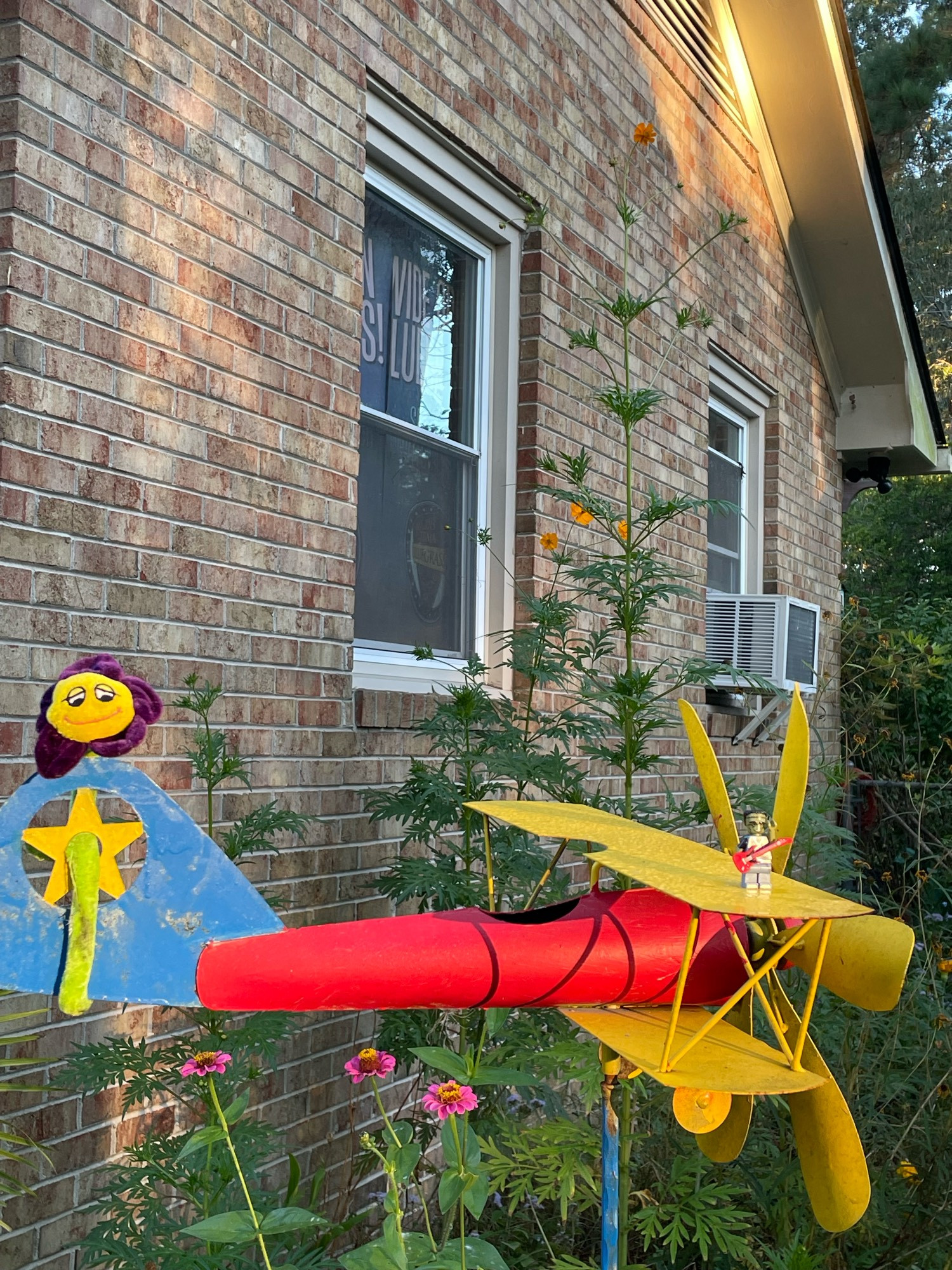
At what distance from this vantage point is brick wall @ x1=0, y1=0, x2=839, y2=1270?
2342 millimetres

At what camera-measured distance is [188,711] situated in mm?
2725

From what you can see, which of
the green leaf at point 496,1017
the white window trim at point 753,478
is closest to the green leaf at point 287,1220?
the green leaf at point 496,1017

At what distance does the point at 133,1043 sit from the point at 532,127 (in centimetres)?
336

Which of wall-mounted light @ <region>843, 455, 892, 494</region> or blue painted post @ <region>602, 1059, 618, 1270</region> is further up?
wall-mounted light @ <region>843, 455, 892, 494</region>

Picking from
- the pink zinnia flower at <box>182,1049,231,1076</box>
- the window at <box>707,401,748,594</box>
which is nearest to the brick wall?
the pink zinnia flower at <box>182,1049,231,1076</box>

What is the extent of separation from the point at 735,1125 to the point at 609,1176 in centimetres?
18

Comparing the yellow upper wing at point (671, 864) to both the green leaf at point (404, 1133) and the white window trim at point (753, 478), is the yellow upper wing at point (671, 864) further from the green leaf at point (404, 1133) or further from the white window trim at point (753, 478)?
the white window trim at point (753, 478)

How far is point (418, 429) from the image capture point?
12.8ft

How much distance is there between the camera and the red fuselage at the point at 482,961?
134cm

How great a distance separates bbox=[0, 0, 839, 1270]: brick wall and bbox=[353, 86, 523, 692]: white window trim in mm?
71

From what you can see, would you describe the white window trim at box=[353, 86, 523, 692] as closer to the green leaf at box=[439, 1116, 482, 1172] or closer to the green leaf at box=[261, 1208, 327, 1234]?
the green leaf at box=[439, 1116, 482, 1172]

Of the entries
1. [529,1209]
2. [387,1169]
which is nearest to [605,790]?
[529,1209]

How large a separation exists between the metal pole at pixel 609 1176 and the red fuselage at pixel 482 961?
170 mm

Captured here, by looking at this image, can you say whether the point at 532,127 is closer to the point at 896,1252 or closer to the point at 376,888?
the point at 376,888
